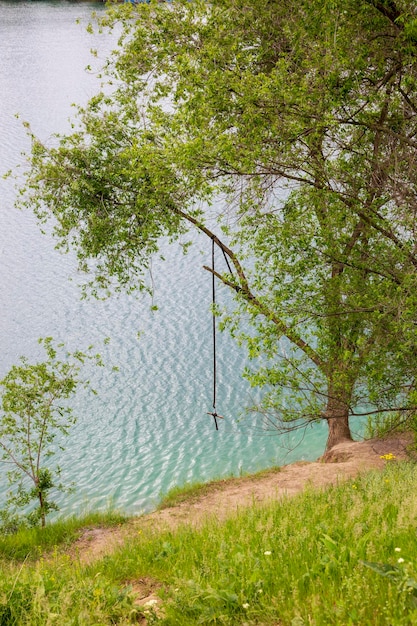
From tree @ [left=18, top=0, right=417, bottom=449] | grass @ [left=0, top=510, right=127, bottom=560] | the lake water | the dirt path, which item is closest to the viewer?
tree @ [left=18, top=0, right=417, bottom=449]

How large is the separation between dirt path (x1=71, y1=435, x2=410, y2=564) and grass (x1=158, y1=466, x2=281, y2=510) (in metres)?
0.07

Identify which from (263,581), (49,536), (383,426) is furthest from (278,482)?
(263,581)

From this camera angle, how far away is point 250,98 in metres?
10.9

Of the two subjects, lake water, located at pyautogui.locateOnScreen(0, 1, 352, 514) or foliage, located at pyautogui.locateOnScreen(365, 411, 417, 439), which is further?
lake water, located at pyautogui.locateOnScreen(0, 1, 352, 514)

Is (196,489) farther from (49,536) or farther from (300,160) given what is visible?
(300,160)

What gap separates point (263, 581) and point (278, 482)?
9.63 m

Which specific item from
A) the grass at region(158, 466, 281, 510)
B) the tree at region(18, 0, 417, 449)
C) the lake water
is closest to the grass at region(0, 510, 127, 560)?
the grass at region(158, 466, 281, 510)

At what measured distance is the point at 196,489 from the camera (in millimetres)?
15070

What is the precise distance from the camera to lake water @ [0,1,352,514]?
17234 mm

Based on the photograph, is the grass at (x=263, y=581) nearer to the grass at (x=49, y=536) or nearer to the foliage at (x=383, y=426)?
the grass at (x=49, y=536)

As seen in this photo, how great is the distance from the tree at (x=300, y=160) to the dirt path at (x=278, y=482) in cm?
139

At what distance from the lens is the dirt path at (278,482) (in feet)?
41.4

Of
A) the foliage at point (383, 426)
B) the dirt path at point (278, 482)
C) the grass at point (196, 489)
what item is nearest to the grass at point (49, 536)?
the dirt path at point (278, 482)

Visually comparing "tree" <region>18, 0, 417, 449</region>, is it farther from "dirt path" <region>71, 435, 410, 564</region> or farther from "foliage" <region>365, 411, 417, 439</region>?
"foliage" <region>365, 411, 417, 439</region>
